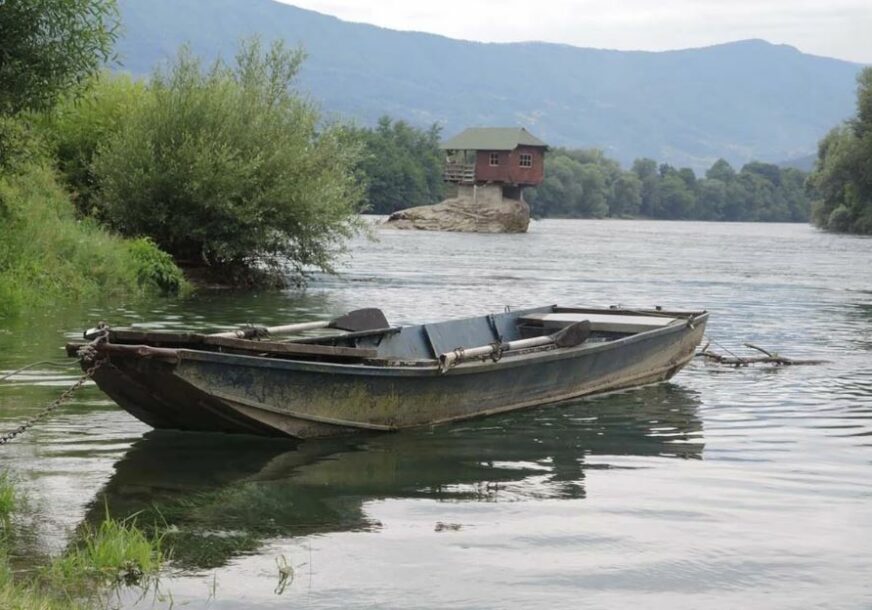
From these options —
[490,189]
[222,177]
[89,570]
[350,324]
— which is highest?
[490,189]

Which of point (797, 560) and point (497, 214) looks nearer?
point (797, 560)

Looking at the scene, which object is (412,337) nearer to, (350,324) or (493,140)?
(350,324)

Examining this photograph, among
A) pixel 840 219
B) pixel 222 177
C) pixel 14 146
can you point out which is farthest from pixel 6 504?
pixel 840 219

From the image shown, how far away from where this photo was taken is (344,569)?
888 cm

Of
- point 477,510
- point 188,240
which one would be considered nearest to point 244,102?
point 188,240

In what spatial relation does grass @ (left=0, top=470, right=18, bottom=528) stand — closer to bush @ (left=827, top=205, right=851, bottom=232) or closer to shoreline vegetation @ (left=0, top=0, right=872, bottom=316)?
shoreline vegetation @ (left=0, top=0, right=872, bottom=316)

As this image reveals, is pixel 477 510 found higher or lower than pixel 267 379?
lower

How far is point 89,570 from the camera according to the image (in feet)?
27.0

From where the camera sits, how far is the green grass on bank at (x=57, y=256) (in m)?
25.9

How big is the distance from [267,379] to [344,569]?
3.70 meters

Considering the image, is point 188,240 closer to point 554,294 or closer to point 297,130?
point 297,130

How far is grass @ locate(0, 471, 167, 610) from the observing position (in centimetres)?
755

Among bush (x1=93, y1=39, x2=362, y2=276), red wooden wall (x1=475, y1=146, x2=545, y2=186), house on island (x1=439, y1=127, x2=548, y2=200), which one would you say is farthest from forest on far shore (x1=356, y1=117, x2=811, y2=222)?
bush (x1=93, y1=39, x2=362, y2=276)

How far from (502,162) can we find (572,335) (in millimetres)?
89324
